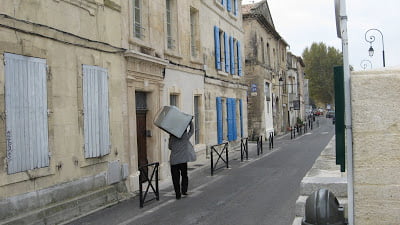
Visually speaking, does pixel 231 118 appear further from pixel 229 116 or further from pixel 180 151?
pixel 180 151

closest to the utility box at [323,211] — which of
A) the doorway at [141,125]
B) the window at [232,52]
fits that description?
the doorway at [141,125]

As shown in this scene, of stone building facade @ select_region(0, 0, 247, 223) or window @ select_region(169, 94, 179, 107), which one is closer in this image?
stone building facade @ select_region(0, 0, 247, 223)

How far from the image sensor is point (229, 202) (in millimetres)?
7738

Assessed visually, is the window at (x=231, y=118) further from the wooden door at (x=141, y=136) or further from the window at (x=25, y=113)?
the window at (x=25, y=113)

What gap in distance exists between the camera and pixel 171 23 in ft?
40.9

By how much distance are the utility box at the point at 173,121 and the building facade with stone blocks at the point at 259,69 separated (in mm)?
17877

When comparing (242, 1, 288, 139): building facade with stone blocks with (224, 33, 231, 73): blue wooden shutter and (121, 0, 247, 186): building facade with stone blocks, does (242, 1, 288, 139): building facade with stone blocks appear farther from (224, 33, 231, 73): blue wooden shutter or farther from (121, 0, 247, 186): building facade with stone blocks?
(224, 33, 231, 73): blue wooden shutter

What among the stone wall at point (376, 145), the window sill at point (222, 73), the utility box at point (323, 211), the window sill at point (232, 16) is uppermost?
the window sill at point (232, 16)

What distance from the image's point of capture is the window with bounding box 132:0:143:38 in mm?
10079

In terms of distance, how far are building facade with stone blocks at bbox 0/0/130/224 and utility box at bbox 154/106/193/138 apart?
104cm

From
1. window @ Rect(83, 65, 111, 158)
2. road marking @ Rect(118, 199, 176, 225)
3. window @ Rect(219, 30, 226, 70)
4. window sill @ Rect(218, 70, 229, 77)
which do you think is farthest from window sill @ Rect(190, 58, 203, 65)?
road marking @ Rect(118, 199, 176, 225)

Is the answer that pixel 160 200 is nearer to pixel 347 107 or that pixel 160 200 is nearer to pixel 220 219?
pixel 220 219

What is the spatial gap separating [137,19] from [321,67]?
203 feet

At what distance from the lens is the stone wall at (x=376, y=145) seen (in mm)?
2934
